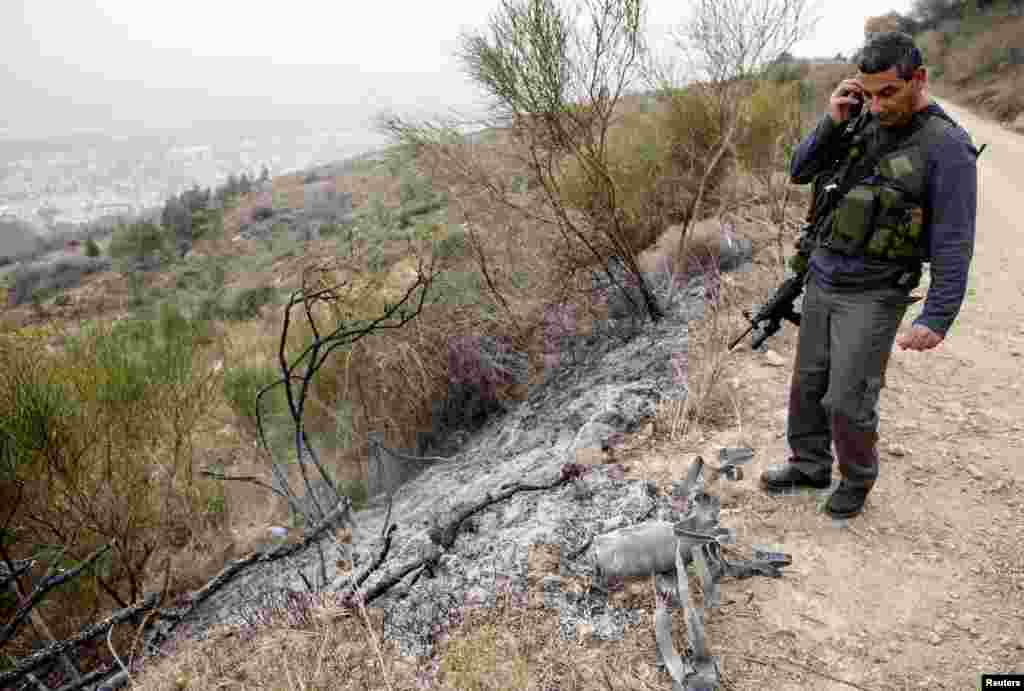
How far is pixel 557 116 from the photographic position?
4.26 m

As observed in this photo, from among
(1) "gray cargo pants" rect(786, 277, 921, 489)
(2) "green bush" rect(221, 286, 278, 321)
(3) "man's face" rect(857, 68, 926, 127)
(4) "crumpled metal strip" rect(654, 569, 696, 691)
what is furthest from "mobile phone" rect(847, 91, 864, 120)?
(2) "green bush" rect(221, 286, 278, 321)

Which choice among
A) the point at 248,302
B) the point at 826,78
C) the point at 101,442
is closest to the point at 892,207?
the point at 101,442

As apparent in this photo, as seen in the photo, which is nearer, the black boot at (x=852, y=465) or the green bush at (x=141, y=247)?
the black boot at (x=852, y=465)

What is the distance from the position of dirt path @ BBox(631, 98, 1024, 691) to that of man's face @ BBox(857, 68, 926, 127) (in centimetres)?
159

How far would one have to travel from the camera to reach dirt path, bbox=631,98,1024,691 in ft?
6.29

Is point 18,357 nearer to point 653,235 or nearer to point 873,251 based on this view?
point 873,251

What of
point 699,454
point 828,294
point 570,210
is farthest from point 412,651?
point 570,210

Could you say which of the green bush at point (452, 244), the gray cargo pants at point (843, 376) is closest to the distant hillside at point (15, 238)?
the green bush at point (452, 244)

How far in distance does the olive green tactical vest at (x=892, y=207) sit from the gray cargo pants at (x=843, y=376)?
0.56 ft

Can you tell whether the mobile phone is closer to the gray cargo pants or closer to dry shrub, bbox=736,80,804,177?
the gray cargo pants

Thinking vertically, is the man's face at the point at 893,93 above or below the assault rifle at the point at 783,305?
above

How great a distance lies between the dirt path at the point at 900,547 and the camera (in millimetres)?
1918

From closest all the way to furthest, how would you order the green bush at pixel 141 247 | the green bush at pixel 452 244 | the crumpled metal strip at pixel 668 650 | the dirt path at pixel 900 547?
the crumpled metal strip at pixel 668 650 → the dirt path at pixel 900 547 → the green bush at pixel 452 244 → the green bush at pixel 141 247

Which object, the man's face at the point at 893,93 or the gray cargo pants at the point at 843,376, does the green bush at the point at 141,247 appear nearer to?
the gray cargo pants at the point at 843,376
